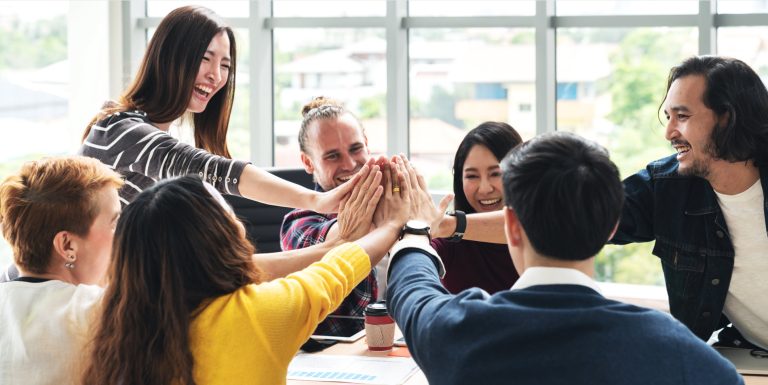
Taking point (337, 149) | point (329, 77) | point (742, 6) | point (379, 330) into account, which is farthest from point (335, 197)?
point (329, 77)

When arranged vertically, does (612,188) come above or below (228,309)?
above

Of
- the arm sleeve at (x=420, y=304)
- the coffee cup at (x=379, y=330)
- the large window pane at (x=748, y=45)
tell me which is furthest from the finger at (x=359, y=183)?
the large window pane at (x=748, y=45)

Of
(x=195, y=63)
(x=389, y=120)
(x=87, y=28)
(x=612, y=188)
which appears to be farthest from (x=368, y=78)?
(x=612, y=188)

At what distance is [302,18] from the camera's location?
5789 millimetres

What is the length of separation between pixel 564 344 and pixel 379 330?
1114mm

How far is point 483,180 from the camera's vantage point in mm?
3205

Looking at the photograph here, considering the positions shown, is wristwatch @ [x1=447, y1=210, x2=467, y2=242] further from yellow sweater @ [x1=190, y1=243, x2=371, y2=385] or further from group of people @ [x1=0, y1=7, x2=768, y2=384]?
yellow sweater @ [x1=190, y1=243, x2=371, y2=385]

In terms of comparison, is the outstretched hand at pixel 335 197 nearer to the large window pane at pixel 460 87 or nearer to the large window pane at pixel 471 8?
the large window pane at pixel 460 87

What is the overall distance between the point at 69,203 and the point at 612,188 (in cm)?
119

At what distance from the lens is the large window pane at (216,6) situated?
5934 millimetres

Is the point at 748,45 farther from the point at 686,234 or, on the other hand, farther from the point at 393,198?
the point at 393,198

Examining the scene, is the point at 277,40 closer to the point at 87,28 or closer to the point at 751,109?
the point at 87,28

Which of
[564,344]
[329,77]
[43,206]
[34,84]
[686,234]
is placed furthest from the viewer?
[329,77]

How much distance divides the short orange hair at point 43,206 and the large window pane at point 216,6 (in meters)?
3.92
